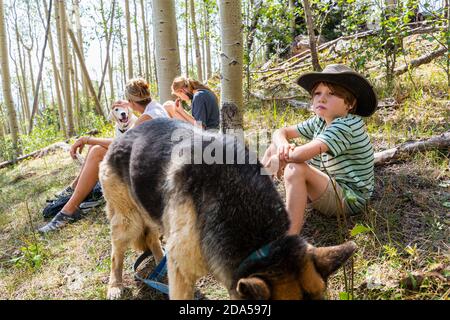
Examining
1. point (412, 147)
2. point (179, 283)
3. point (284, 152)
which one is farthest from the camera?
point (412, 147)

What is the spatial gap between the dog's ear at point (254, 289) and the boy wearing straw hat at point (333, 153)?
42.3 inches

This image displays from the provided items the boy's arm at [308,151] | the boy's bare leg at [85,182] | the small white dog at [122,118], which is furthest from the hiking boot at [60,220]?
the boy's arm at [308,151]

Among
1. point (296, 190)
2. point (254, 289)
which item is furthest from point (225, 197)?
point (296, 190)

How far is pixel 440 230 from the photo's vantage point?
282cm

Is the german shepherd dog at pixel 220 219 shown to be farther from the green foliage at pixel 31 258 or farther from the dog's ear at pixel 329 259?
the green foliage at pixel 31 258

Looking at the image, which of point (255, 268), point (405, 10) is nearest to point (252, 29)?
point (405, 10)

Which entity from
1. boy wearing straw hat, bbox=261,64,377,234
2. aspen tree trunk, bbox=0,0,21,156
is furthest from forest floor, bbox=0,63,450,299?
aspen tree trunk, bbox=0,0,21,156

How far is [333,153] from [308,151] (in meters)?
0.23

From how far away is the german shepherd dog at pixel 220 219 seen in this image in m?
1.77

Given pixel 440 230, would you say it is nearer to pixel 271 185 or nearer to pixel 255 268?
pixel 271 185

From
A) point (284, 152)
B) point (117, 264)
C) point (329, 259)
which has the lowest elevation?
point (117, 264)

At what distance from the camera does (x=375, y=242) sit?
2.85m

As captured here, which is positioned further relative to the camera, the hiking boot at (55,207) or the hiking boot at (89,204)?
the hiking boot at (55,207)

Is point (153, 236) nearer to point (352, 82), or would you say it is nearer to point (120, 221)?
point (120, 221)
